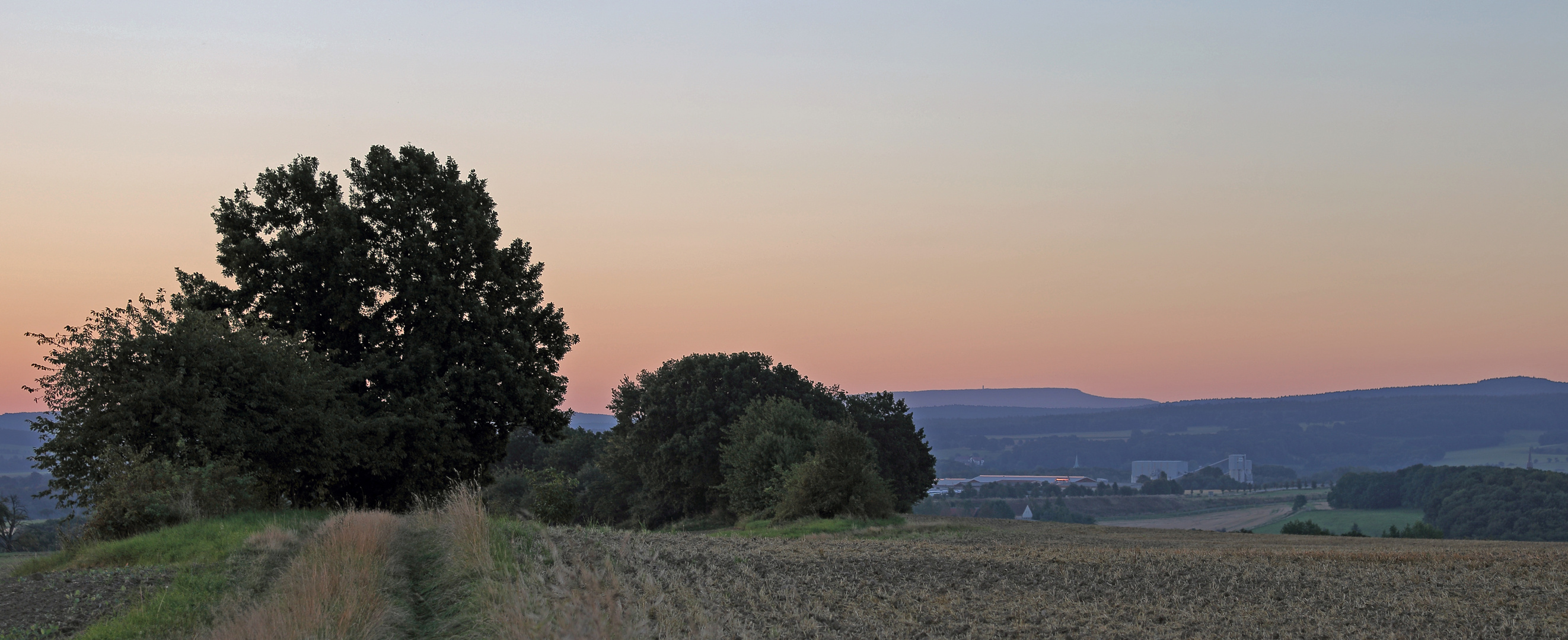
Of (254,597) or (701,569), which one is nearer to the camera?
(254,597)

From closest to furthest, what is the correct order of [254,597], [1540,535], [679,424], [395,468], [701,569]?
1. [254,597]
2. [701,569]
3. [395,468]
4. [679,424]
5. [1540,535]

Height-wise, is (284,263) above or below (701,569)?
above

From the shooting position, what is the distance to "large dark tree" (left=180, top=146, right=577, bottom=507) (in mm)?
28312

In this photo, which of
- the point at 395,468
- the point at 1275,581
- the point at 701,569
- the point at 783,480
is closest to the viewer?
the point at 701,569

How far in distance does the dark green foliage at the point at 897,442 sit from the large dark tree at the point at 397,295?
39.6 m

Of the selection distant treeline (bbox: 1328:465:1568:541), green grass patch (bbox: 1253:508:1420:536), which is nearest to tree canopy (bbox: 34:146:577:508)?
distant treeline (bbox: 1328:465:1568:541)

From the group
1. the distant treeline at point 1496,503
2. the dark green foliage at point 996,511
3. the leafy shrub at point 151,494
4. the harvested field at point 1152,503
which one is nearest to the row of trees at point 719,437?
the leafy shrub at point 151,494

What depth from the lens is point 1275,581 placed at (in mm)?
17906

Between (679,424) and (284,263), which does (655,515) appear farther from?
(284,263)

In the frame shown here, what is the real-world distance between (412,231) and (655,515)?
41.2 meters

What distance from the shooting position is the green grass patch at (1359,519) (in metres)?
107

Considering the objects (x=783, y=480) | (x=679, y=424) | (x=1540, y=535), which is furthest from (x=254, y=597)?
(x=1540, y=535)

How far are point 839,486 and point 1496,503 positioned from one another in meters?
84.2

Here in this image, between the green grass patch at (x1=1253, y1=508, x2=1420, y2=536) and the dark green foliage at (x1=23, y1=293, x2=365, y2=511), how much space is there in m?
96.3
